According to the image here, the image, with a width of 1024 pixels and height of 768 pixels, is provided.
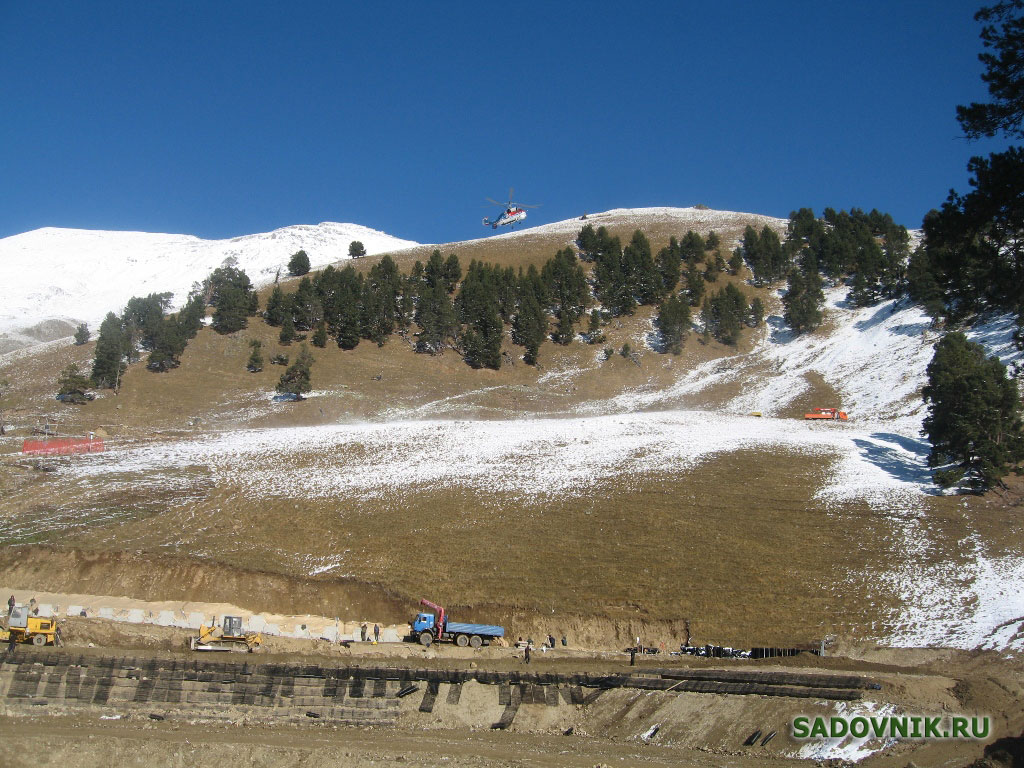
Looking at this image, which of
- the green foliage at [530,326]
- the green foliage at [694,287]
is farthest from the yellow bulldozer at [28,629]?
the green foliage at [694,287]

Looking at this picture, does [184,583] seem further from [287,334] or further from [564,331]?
[564,331]

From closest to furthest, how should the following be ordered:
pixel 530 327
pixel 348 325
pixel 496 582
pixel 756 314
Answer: pixel 496 582 < pixel 348 325 < pixel 530 327 < pixel 756 314

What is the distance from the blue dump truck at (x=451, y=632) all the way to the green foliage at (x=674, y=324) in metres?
67.8

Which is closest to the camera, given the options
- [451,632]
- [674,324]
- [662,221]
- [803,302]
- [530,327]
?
[451,632]

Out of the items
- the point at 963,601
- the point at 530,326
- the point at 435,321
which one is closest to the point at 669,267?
the point at 530,326

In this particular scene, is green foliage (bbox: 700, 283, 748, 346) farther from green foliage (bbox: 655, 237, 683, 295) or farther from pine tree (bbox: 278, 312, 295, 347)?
pine tree (bbox: 278, 312, 295, 347)

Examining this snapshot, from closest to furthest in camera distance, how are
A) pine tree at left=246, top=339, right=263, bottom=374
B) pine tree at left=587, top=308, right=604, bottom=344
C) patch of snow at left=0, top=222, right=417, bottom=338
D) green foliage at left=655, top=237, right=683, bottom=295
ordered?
pine tree at left=246, top=339, right=263, bottom=374 → pine tree at left=587, top=308, right=604, bottom=344 → green foliage at left=655, top=237, right=683, bottom=295 → patch of snow at left=0, top=222, right=417, bottom=338

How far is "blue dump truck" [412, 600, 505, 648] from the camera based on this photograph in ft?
98.0

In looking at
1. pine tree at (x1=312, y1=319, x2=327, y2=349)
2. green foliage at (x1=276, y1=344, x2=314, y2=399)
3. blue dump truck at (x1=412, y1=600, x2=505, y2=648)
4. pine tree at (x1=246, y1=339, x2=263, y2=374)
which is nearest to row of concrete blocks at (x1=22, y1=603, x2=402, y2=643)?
blue dump truck at (x1=412, y1=600, x2=505, y2=648)

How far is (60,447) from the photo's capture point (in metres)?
53.4

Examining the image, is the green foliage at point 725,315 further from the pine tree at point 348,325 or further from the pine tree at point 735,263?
the pine tree at point 348,325

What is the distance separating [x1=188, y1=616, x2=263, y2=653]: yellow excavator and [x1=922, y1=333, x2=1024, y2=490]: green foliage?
3816 cm

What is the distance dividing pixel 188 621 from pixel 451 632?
11.7m

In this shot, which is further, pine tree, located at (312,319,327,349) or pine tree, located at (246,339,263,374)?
pine tree, located at (312,319,327,349)
